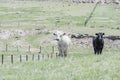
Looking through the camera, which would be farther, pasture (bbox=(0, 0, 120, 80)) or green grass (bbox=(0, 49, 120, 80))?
pasture (bbox=(0, 0, 120, 80))

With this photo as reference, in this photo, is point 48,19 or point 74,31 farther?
point 48,19

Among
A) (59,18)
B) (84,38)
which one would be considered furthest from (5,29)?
(59,18)

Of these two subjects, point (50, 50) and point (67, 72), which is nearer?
point (67, 72)

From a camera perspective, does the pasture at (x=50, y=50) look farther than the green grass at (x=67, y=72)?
Yes

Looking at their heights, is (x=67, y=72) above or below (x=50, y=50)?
above

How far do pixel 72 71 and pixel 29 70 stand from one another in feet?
7.02

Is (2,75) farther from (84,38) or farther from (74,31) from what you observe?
(74,31)

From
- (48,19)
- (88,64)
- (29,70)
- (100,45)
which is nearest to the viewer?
(29,70)

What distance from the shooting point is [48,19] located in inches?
3553

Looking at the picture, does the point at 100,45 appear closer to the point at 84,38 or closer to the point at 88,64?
the point at 88,64

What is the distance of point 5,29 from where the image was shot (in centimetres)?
7138

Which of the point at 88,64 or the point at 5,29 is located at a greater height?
the point at 88,64

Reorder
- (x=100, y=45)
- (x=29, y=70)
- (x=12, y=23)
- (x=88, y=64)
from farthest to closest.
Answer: (x=12, y=23), (x=100, y=45), (x=88, y=64), (x=29, y=70)

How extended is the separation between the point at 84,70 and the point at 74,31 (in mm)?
51519
